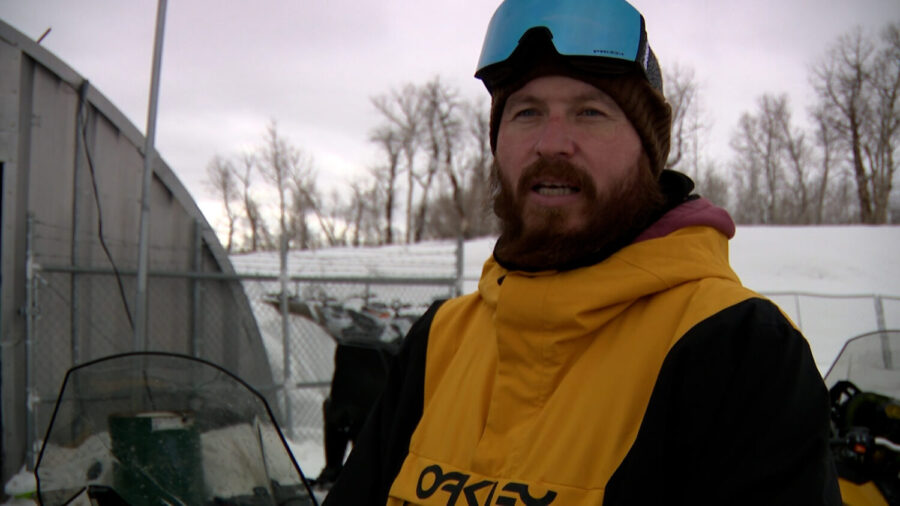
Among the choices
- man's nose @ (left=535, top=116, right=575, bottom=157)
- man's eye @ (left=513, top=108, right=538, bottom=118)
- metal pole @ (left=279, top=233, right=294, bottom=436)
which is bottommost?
metal pole @ (left=279, top=233, right=294, bottom=436)

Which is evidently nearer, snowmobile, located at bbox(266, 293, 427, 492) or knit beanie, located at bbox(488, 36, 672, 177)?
knit beanie, located at bbox(488, 36, 672, 177)

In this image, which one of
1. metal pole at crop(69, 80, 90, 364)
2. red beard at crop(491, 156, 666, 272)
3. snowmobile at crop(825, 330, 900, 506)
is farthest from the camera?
metal pole at crop(69, 80, 90, 364)

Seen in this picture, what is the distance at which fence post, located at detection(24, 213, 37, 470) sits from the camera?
5293 millimetres

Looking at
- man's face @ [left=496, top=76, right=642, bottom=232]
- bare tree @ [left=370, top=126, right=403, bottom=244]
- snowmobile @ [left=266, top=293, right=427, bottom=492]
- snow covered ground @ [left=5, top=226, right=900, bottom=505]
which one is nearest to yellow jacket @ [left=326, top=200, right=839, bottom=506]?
man's face @ [left=496, top=76, right=642, bottom=232]

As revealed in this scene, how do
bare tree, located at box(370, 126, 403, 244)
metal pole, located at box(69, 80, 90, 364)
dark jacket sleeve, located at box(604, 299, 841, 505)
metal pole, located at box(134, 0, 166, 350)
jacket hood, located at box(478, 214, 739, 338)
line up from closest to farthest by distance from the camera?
dark jacket sleeve, located at box(604, 299, 841, 505), jacket hood, located at box(478, 214, 739, 338), metal pole, located at box(134, 0, 166, 350), metal pole, located at box(69, 80, 90, 364), bare tree, located at box(370, 126, 403, 244)

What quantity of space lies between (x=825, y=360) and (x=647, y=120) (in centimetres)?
1176

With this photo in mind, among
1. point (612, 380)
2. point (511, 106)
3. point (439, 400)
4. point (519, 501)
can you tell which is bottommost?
point (519, 501)

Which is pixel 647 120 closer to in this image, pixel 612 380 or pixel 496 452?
pixel 612 380

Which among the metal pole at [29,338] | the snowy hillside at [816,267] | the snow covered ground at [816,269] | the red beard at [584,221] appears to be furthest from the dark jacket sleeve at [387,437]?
the snowy hillside at [816,267]

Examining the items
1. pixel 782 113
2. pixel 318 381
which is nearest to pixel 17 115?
pixel 318 381

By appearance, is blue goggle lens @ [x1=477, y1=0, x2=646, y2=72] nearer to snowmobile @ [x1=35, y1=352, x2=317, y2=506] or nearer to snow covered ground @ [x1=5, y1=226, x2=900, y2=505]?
snowmobile @ [x1=35, y1=352, x2=317, y2=506]

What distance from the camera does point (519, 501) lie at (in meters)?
1.17

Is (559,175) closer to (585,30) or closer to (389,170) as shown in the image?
(585,30)

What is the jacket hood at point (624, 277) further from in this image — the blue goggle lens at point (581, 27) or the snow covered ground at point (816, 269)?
the snow covered ground at point (816, 269)
